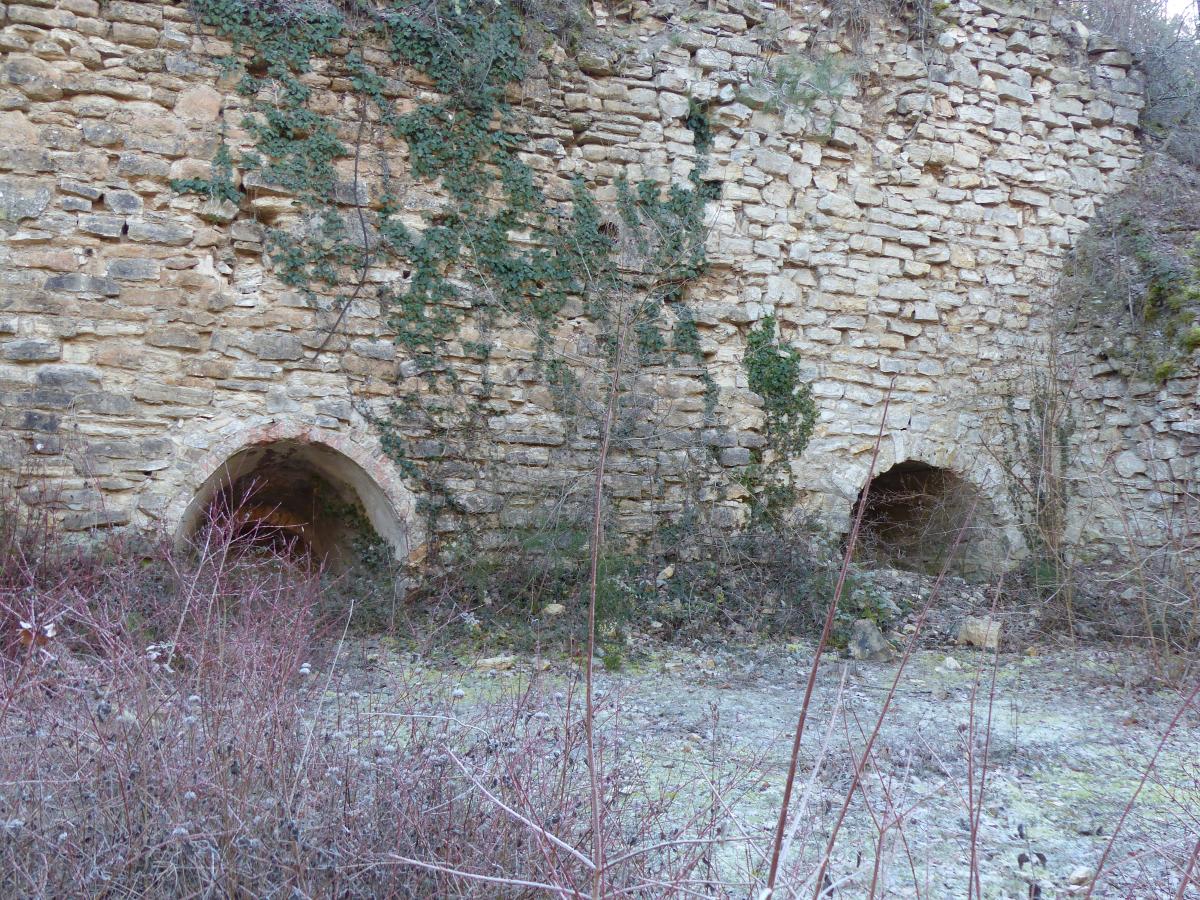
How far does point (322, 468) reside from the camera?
6.05 metres

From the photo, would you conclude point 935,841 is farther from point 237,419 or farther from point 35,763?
point 237,419

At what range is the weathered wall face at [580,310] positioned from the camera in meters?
5.08

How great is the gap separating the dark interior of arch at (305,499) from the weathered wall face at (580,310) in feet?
1.16

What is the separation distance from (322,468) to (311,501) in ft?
1.89

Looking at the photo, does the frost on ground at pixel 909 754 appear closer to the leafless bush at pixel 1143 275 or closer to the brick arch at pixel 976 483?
the brick arch at pixel 976 483

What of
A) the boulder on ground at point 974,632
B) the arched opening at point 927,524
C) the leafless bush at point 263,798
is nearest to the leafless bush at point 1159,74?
the arched opening at point 927,524

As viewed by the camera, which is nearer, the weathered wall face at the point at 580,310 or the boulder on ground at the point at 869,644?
the weathered wall face at the point at 580,310

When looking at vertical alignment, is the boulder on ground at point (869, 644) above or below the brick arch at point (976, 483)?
below

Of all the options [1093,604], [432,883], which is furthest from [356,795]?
[1093,604]

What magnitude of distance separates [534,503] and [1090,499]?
412 cm

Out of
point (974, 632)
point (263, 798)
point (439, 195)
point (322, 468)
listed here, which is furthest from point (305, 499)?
point (974, 632)

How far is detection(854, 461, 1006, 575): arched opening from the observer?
22.7 ft

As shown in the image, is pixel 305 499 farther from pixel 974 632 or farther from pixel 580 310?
pixel 974 632

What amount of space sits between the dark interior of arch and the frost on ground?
1.11 metres
